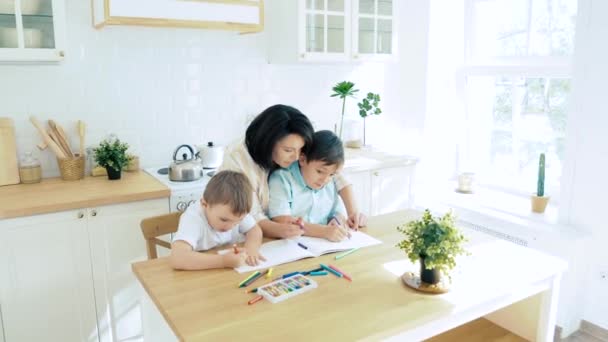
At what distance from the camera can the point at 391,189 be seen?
12.6 ft

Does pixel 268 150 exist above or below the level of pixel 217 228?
above

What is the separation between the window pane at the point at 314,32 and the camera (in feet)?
11.5

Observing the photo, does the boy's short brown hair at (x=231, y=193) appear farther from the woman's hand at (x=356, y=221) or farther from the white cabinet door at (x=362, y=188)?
the white cabinet door at (x=362, y=188)

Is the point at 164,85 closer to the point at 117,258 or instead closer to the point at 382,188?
the point at 117,258

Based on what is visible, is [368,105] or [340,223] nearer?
[340,223]

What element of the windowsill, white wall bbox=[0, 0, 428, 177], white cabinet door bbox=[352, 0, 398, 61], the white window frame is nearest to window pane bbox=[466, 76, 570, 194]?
the white window frame

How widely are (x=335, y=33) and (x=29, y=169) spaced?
2.15 meters

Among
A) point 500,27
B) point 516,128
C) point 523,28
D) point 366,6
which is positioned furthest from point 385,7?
point 516,128

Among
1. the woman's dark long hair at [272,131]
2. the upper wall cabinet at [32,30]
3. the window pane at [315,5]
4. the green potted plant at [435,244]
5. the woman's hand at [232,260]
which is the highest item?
the window pane at [315,5]

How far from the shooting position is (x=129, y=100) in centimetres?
328

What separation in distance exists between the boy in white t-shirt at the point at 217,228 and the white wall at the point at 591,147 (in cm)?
212

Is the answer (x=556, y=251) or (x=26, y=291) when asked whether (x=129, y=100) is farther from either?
(x=556, y=251)

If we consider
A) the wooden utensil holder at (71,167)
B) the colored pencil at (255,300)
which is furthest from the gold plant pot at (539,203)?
the wooden utensil holder at (71,167)

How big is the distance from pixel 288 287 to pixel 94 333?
5.47ft
